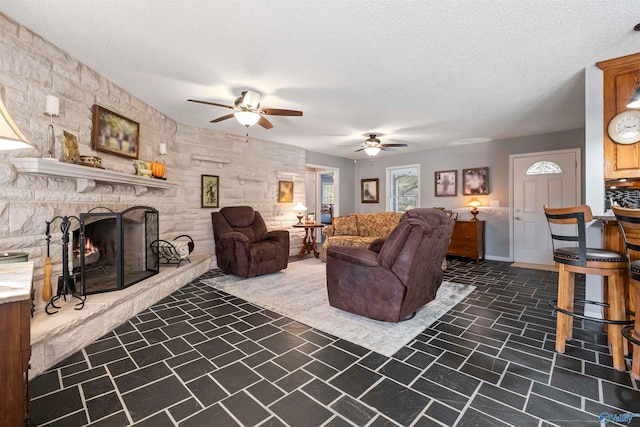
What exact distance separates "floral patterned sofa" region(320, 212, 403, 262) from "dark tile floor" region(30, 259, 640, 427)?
2638 millimetres

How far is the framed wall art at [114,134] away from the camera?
285 centimetres

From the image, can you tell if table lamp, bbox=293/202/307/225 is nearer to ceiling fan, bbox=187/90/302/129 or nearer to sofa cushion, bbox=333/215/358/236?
sofa cushion, bbox=333/215/358/236

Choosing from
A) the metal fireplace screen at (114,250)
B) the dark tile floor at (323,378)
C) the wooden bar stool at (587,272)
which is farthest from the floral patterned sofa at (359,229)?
the wooden bar stool at (587,272)

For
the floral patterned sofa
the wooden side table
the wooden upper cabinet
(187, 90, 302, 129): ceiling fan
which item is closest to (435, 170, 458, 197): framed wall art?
the floral patterned sofa

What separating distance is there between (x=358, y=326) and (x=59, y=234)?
8.89 ft

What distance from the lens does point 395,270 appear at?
244cm

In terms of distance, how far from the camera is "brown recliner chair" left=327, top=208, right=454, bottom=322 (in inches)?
94.0

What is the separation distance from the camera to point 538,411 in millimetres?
1471

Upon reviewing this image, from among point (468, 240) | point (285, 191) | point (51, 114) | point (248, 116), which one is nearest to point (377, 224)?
point (468, 240)

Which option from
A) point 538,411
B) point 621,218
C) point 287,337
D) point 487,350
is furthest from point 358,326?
point 621,218

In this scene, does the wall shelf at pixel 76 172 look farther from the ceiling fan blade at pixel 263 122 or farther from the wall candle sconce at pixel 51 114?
the ceiling fan blade at pixel 263 122

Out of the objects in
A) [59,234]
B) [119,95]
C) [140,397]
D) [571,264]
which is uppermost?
[119,95]

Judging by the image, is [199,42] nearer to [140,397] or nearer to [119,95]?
[119,95]

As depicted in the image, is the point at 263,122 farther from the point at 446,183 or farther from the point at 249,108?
the point at 446,183
